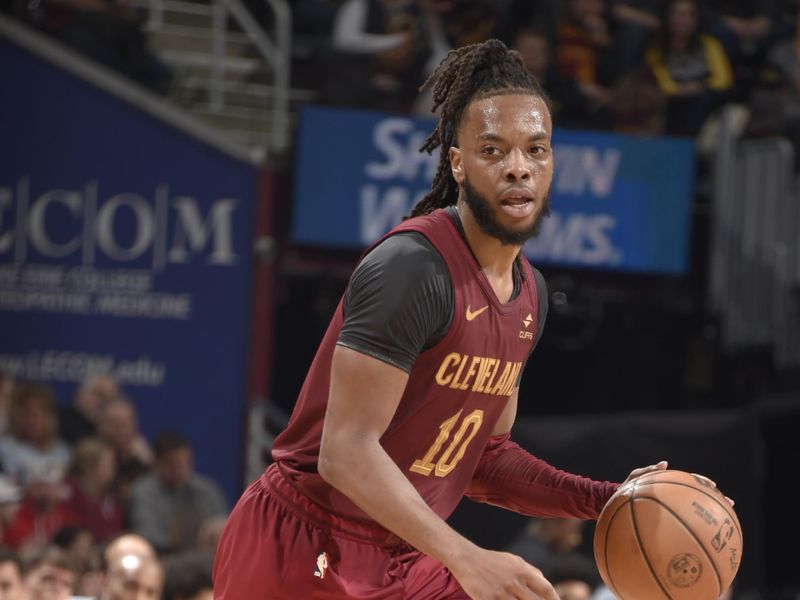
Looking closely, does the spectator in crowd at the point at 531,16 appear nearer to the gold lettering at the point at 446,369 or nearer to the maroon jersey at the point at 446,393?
the maroon jersey at the point at 446,393

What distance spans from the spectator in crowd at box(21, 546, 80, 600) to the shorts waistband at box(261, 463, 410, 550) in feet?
10.0

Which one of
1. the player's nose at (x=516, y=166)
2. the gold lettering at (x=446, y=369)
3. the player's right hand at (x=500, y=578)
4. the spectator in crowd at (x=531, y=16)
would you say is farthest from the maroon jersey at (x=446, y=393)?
the spectator in crowd at (x=531, y=16)

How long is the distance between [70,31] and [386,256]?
665cm

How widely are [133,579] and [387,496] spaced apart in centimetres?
345

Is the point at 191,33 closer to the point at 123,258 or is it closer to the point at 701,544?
the point at 123,258

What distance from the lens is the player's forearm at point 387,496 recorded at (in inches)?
126

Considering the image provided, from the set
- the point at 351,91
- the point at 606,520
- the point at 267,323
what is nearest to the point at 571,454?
the point at 267,323

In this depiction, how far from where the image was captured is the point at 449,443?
3.67 m

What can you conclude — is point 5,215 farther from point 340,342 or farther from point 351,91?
point 340,342

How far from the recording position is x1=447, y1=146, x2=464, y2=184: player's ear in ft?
11.8

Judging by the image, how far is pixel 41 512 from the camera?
8.40 meters

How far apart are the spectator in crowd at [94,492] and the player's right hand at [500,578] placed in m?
5.66

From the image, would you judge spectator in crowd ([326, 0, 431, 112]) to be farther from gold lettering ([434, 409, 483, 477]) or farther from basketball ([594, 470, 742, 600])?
basketball ([594, 470, 742, 600])

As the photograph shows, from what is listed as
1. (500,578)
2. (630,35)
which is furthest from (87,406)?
(500,578)
